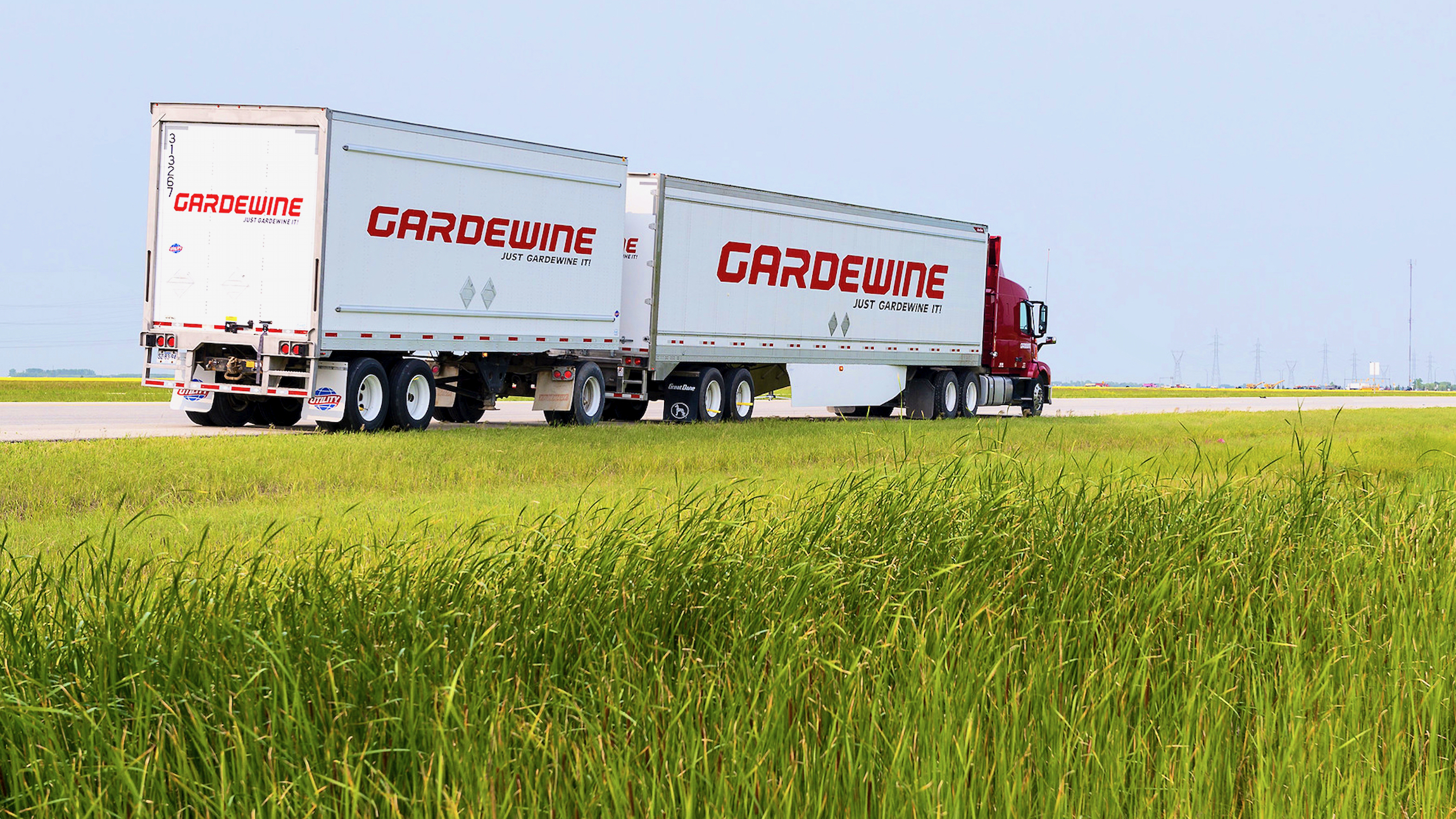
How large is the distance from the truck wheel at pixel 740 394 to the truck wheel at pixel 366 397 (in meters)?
7.27

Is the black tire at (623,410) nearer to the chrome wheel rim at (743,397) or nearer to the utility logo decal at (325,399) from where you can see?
the chrome wheel rim at (743,397)

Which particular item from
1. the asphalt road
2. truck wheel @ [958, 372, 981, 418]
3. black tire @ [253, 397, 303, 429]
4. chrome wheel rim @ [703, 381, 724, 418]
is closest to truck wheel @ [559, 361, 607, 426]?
the asphalt road

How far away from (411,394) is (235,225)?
11.3 feet

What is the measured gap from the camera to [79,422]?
21422 millimetres

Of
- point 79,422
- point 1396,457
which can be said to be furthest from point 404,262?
point 1396,457

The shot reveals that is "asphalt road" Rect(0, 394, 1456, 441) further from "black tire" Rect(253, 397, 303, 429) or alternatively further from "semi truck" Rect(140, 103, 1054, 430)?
"semi truck" Rect(140, 103, 1054, 430)

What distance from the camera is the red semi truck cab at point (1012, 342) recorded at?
104ft

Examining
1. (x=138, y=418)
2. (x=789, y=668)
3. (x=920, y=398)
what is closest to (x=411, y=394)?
(x=138, y=418)

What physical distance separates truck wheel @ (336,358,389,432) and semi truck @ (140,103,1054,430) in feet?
0.13

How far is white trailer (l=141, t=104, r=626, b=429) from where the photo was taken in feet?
62.5

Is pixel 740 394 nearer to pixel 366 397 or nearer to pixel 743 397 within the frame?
pixel 743 397

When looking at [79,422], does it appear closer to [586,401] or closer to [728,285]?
[586,401]

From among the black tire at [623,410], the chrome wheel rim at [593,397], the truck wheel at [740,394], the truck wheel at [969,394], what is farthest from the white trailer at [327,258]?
the truck wheel at [969,394]

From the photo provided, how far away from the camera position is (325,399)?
1922 cm
